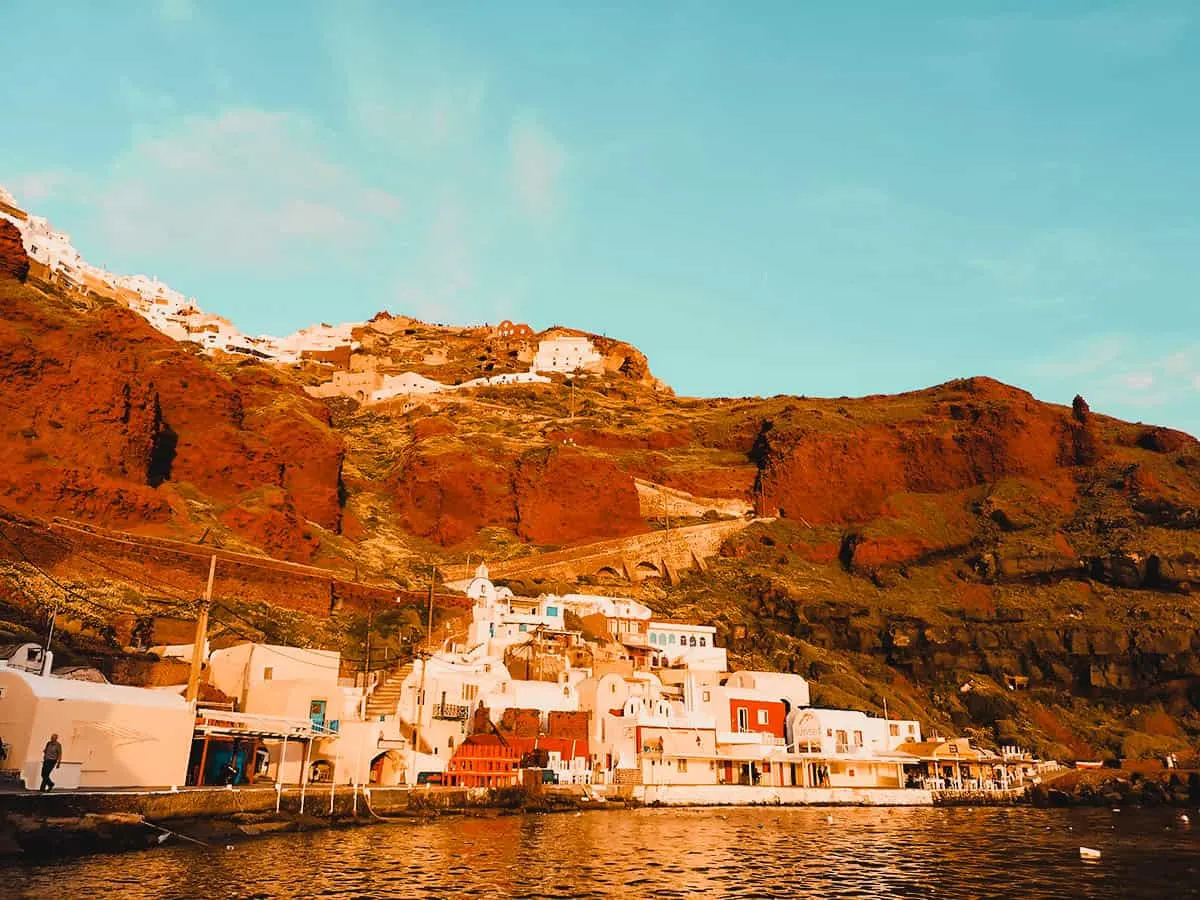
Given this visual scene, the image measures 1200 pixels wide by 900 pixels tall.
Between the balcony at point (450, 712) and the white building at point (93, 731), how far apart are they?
1923 centimetres

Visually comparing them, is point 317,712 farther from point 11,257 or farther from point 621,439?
point 621,439

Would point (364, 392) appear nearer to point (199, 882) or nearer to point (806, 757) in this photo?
point (806, 757)

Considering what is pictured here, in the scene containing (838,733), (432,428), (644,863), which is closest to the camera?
(644,863)

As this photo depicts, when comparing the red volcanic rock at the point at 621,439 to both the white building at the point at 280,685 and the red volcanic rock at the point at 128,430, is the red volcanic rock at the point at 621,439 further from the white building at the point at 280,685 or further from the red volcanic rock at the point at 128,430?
the white building at the point at 280,685

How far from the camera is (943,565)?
10044cm

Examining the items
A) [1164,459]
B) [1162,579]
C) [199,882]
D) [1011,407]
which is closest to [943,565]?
[1162,579]

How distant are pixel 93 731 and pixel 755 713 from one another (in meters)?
44.8

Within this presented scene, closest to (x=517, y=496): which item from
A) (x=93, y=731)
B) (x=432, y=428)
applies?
(x=432, y=428)

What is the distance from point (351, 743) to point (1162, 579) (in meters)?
82.7

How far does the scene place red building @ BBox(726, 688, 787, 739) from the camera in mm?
64750

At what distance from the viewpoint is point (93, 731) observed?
107 feet

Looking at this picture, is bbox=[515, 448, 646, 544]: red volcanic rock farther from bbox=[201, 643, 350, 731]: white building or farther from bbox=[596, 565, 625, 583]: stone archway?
bbox=[201, 643, 350, 731]: white building

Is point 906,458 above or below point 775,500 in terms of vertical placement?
above

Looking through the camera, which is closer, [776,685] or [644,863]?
[644,863]
